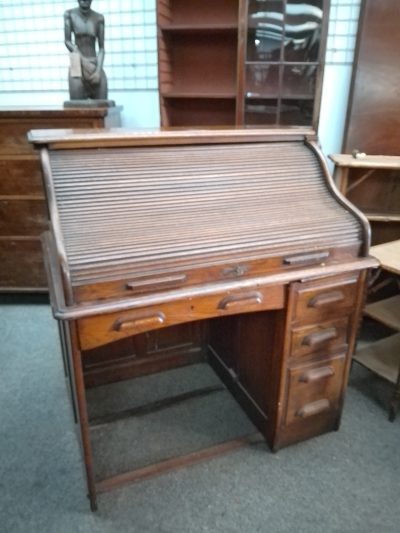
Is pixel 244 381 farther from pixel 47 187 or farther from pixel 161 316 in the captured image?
pixel 47 187

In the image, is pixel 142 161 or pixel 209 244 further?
pixel 142 161

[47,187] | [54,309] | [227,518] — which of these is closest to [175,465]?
[227,518]

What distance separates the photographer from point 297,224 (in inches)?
56.7

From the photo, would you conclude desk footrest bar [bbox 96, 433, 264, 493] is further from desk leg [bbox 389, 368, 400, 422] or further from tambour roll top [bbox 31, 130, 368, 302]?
tambour roll top [bbox 31, 130, 368, 302]

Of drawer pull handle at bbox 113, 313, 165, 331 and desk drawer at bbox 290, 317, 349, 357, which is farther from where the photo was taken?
desk drawer at bbox 290, 317, 349, 357

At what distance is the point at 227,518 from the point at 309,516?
0.28 meters

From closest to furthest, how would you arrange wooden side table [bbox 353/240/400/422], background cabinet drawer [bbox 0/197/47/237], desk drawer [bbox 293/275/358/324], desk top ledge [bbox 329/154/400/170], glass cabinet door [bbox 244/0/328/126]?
desk drawer [bbox 293/275/358/324] → wooden side table [bbox 353/240/400/422] → desk top ledge [bbox 329/154/400/170] → glass cabinet door [bbox 244/0/328/126] → background cabinet drawer [bbox 0/197/47/237]

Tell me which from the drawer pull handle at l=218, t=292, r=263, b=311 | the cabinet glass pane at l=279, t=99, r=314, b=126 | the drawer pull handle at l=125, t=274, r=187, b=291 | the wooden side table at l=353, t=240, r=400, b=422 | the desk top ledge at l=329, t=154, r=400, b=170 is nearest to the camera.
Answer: the drawer pull handle at l=125, t=274, r=187, b=291

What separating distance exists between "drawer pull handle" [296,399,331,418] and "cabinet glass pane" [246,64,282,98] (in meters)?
1.67

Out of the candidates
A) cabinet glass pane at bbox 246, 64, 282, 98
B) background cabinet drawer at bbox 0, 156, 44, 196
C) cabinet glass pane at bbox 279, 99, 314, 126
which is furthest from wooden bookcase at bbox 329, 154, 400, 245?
background cabinet drawer at bbox 0, 156, 44, 196

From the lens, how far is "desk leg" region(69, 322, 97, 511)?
123 centimetres

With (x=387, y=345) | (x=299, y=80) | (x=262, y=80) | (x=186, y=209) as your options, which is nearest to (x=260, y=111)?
(x=262, y=80)

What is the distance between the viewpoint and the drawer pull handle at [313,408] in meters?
1.65

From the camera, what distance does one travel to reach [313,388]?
164cm
